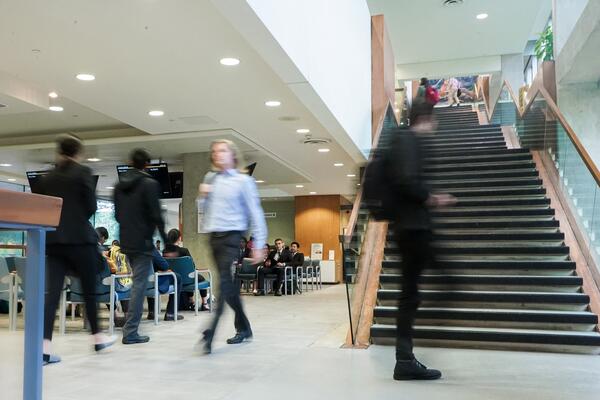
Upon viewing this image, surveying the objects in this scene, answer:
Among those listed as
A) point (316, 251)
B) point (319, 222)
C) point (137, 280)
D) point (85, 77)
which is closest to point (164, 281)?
point (137, 280)

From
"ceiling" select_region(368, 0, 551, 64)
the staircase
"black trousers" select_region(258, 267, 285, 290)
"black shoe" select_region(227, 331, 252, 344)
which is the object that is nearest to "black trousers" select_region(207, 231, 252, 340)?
"black shoe" select_region(227, 331, 252, 344)

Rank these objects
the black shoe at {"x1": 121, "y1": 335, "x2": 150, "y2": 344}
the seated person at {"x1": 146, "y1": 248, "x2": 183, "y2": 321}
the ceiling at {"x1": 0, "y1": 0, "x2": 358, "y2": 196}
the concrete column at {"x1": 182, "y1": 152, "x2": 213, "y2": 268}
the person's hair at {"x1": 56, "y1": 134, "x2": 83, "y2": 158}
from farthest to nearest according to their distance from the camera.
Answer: the concrete column at {"x1": 182, "y1": 152, "x2": 213, "y2": 268}, the seated person at {"x1": 146, "y1": 248, "x2": 183, "y2": 321}, the black shoe at {"x1": 121, "y1": 335, "x2": 150, "y2": 344}, the ceiling at {"x1": 0, "y1": 0, "x2": 358, "y2": 196}, the person's hair at {"x1": 56, "y1": 134, "x2": 83, "y2": 158}

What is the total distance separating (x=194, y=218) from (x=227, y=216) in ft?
19.9

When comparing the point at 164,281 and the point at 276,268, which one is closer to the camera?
the point at 164,281

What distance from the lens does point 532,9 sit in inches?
464

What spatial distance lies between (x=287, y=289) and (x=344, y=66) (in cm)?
589

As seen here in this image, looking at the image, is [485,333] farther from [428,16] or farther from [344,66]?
[428,16]

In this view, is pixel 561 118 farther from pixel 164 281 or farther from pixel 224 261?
pixel 164 281

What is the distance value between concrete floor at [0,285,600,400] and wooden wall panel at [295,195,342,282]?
12.8 meters

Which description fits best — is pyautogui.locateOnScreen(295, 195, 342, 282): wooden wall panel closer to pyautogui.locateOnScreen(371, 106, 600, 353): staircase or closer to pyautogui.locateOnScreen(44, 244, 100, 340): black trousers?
pyautogui.locateOnScreen(371, 106, 600, 353): staircase

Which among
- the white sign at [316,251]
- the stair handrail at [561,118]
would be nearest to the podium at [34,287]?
the stair handrail at [561,118]

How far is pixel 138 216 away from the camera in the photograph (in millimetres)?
4105

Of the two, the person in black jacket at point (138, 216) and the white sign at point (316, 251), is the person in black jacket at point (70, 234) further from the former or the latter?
the white sign at point (316, 251)

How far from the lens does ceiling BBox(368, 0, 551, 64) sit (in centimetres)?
1162
